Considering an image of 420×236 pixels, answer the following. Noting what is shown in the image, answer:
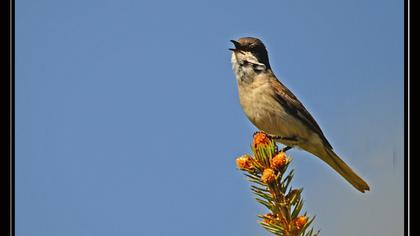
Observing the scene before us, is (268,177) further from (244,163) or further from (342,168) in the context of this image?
(342,168)

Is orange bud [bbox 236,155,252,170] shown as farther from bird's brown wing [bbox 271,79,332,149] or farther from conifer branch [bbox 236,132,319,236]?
bird's brown wing [bbox 271,79,332,149]

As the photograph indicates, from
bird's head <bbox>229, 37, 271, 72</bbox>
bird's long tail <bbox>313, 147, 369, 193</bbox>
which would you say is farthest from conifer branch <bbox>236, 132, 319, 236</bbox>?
bird's head <bbox>229, 37, 271, 72</bbox>

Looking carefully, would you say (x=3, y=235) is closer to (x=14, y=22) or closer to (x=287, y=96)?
(x=14, y=22)

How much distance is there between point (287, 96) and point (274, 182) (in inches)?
131

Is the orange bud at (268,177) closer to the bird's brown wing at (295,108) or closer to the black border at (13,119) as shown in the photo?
the black border at (13,119)

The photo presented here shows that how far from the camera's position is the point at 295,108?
22.9ft

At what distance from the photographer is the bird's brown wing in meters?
6.93

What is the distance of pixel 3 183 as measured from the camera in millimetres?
3043

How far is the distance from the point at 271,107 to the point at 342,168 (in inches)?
43.0

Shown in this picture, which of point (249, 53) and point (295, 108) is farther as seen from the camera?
point (295, 108)

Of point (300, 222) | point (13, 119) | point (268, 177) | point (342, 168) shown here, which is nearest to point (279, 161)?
point (268, 177)

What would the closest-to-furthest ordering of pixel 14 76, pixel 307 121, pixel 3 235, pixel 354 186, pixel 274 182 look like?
pixel 3 235 < pixel 14 76 < pixel 274 182 < pixel 354 186 < pixel 307 121

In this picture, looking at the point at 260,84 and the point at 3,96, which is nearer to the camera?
the point at 3,96
